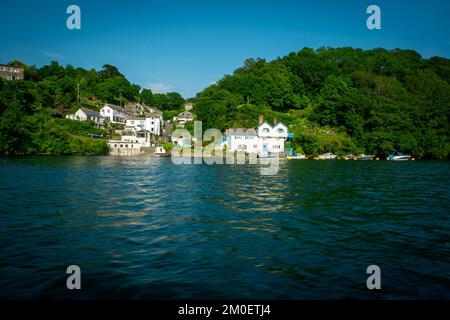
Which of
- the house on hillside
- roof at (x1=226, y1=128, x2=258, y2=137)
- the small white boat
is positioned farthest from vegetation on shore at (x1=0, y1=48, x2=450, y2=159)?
roof at (x1=226, y1=128, x2=258, y2=137)

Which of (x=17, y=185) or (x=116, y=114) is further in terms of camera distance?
(x=116, y=114)

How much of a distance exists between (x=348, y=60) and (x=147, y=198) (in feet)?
521

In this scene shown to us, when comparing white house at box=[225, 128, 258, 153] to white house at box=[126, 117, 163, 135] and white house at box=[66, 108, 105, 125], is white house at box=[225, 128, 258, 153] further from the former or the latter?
white house at box=[66, 108, 105, 125]

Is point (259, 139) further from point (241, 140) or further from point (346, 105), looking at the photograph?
point (346, 105)

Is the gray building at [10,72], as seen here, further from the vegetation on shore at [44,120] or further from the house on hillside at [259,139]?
the house on hillside at [259,139]

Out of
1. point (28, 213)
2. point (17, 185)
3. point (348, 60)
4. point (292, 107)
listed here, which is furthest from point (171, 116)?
point (28, 213)

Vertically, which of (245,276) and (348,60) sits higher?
(348,60)

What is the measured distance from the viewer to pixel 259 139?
95.4 m

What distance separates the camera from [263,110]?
114500 millimetres

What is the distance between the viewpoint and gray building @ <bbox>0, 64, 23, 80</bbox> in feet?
411

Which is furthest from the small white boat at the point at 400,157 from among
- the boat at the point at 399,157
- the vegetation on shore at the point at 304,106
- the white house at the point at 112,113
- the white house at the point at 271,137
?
the white house at the point at 112,113

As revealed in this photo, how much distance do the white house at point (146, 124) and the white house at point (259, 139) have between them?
3895cm

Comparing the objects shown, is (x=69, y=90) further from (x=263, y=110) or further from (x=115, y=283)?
(x=115, y=283)

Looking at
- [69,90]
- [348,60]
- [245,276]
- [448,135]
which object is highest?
[348,60]
